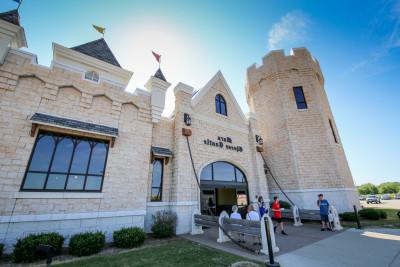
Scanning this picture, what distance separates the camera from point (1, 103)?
6.79 m

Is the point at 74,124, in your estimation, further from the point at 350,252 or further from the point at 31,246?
the point at 350,252

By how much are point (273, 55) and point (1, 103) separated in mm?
20344

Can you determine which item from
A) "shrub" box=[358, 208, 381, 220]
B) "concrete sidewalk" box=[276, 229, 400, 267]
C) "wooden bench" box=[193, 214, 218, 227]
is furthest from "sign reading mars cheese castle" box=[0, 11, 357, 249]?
"concrete sidewalk" box=[276, 229, 400, 267]

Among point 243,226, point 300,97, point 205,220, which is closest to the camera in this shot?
point 243,226

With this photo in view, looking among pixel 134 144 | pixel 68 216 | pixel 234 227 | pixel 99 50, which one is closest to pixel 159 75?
pixel 134 144

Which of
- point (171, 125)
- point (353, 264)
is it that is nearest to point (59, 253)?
point (171, 125)

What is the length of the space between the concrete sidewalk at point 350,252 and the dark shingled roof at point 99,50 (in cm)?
1512

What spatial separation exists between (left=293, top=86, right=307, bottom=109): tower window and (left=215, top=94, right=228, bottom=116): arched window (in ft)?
23.8

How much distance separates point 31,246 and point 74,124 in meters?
4.49

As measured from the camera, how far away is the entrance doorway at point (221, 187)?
37.6ft

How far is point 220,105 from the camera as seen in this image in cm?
1455

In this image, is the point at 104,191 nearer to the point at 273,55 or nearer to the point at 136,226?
the point at 136,226

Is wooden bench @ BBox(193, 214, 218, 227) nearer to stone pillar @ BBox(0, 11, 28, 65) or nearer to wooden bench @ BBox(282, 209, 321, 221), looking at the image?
wooden bench @ BBox(282, 209, 321, 221)

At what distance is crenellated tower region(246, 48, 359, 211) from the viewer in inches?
540
